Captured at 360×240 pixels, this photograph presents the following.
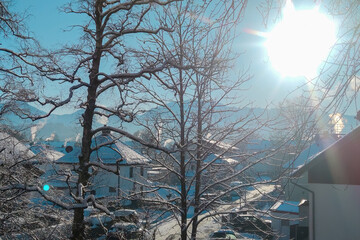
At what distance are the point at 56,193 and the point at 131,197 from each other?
6.22 feet

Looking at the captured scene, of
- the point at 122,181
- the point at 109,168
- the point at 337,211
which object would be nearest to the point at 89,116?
the point at 109,168

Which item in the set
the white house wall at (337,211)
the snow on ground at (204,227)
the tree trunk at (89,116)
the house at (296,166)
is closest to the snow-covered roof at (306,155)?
the house at (296,166)

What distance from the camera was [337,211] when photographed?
27.1ft

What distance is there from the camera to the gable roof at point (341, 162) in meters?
7.62

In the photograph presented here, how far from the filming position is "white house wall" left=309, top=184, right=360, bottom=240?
25.8ft

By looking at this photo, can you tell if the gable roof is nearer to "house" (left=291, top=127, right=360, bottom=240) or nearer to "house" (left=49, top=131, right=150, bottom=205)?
"house" (left=291, top=127, right=360, bottom=240)

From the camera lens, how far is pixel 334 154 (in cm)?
794

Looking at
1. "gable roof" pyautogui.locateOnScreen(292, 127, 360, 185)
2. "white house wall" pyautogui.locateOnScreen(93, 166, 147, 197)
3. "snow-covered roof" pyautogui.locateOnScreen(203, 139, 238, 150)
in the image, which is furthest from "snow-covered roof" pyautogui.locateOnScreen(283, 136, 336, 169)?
"white house wall" pyautogui.locateOnScreen(93, 166, 147, 197)

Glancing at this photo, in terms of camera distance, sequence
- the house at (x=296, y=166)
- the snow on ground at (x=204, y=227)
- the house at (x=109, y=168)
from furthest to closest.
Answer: the snow on ground at (x=204, y=227)
the house at (x=109, y=168)
the house at (x=296, y=166)

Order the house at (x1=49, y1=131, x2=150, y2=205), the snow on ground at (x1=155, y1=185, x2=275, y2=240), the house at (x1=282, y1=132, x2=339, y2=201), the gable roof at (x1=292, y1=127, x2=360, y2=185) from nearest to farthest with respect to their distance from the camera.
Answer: the house at (x1=282, y1=132, x2=339, y2=201) < the house at (x1=49, y1=131, x2=150, y2=205) < the gable roof at (x1=292, y1=127, x2=360, y2=185) < the snow on ground at (x1=155, y1=185, x2=275, y2=240)

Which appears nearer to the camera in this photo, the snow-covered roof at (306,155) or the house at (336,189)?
the snow-covered roof at (306,155)

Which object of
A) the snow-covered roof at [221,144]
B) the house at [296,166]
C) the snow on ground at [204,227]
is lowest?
the snow on ground at [204,227]

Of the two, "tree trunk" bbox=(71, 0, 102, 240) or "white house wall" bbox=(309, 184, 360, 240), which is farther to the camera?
"white house wall" bbox=(309, 184, 360, 240)

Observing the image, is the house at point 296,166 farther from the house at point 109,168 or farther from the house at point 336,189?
the house at point 109,168
